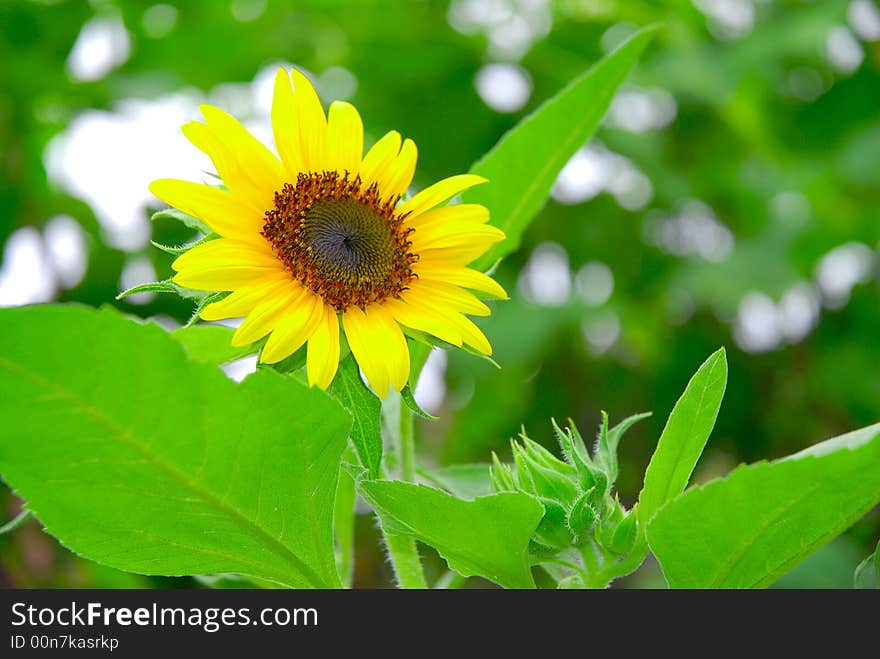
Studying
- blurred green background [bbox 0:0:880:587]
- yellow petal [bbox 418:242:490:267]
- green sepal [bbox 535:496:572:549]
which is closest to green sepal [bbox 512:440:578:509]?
green sepal [bbox 535:496:572:549]

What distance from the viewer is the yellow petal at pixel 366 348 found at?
0.52m

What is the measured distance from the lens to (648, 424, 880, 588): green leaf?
0.45 m

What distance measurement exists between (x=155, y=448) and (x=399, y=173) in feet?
0.72

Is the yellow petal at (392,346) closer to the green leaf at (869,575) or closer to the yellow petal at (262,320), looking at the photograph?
the yellow petal at (262,320)

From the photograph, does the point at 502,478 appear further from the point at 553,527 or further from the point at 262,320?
the point at 262,320

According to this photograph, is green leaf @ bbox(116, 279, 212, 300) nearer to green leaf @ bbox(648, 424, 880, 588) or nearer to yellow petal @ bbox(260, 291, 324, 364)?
yellow petal @ bbox(260, 291, 324, 364)

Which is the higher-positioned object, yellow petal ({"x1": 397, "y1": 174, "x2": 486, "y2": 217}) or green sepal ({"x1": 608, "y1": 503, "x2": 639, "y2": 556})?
yellow petal ({"x1": 397, "y1": 174, "x2": 486, "y2": 217})

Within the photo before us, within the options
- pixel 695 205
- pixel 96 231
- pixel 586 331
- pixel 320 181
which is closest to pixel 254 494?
pixel 320 181

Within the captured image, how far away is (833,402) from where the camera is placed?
5.30 ft

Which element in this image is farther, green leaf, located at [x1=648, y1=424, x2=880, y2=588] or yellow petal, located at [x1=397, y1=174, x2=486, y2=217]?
yellow petal, located at [x1=397, y1=174, x2=486, y2=217]

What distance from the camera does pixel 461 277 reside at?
1.84ft

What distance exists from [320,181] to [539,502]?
0.72 ft

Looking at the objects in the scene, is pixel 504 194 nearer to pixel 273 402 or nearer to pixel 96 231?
pixel 273 402

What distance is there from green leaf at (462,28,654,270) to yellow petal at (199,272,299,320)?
0.50 ft
